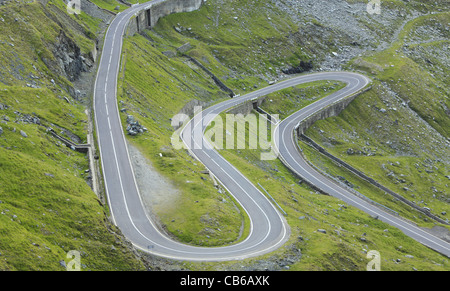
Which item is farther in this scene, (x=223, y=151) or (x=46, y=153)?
(x=223, y=151)

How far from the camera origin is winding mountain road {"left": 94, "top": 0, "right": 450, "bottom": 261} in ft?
155

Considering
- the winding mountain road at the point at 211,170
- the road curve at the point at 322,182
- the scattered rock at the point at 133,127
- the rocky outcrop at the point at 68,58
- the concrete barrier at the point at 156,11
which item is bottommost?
the road curve at the point at 322,182

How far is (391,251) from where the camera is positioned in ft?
201

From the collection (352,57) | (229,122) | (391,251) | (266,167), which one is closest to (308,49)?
(352,57)

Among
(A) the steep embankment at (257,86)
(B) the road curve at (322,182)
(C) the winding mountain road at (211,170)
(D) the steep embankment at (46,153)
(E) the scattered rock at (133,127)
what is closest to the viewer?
(D) the steep embankment at (46,153)

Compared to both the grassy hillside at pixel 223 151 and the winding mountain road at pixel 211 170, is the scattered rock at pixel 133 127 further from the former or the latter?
the winding mountain road at pixel 211 170

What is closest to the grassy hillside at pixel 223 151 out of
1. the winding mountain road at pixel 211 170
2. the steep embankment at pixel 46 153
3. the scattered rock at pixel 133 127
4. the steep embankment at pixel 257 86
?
the steep embankment at pixel 46 153

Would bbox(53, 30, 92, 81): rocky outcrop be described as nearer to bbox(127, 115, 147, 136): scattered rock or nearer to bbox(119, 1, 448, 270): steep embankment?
bbox(119, 1, 448, 270): steep embankment

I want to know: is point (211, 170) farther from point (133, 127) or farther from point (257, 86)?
point (257, 86)

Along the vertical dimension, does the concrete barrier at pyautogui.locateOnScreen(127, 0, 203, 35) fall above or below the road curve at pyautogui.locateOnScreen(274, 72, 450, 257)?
above

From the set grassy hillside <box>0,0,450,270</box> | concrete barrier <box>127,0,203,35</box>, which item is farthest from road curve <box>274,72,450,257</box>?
concrete barrier <box>127,0,203,35</box>

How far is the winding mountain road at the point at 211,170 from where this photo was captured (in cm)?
4712

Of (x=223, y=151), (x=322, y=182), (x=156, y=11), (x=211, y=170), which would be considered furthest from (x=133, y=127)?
(x=156, y=11)

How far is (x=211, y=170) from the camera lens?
67.5 metres
